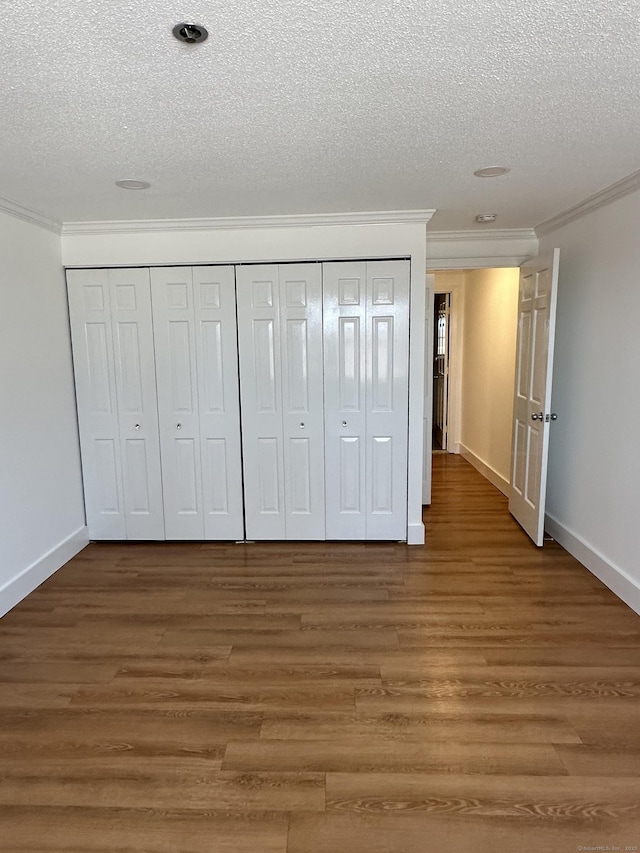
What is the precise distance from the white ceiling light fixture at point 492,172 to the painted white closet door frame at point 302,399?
1233mm

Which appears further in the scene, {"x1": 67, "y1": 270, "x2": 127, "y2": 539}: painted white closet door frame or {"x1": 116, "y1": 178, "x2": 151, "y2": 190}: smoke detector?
{"x1": 67, "y1": 270, "x2": 127, "y2": 539}: painted white closet door frame

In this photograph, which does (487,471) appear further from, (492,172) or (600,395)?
(492,172)

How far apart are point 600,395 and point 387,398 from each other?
1.35 meters

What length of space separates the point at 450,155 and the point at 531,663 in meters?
2.40

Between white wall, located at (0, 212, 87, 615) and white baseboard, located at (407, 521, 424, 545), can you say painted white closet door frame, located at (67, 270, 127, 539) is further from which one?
white baseboard, located at (407, 521, 424, 545)

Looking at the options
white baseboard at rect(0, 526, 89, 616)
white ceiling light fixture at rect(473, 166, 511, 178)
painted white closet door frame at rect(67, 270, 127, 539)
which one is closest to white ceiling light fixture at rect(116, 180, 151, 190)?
painted white closet door frame at rect(67, 270, 127, 539)

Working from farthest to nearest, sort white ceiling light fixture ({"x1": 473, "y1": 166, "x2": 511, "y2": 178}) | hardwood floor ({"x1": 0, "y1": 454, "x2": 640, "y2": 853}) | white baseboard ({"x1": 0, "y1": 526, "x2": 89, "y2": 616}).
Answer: white baseboard ({"x1": 0, "y1": 526, "x2": 89, "y2": 616}) → white ceiling light fixture ({"x1": 473, "y1": 166, "x2": 511, "y2": 178}) → hardwood floor ({"x1": 0, "y1": 454, "x2": 640, "y2": 853})

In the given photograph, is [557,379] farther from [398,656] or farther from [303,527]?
[398,656]

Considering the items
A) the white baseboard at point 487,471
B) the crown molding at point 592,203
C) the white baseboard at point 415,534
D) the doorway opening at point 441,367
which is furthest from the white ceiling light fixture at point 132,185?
the doorway opening at point 441,367

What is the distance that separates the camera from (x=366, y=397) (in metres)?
3.67

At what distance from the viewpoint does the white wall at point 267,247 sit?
346 centimetres

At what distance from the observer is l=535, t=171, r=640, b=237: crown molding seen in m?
2.77

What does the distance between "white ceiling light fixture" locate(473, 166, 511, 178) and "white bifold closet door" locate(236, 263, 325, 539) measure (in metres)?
1.23

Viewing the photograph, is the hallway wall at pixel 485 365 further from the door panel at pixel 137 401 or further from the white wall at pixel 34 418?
the white wall at pixel 34 418
